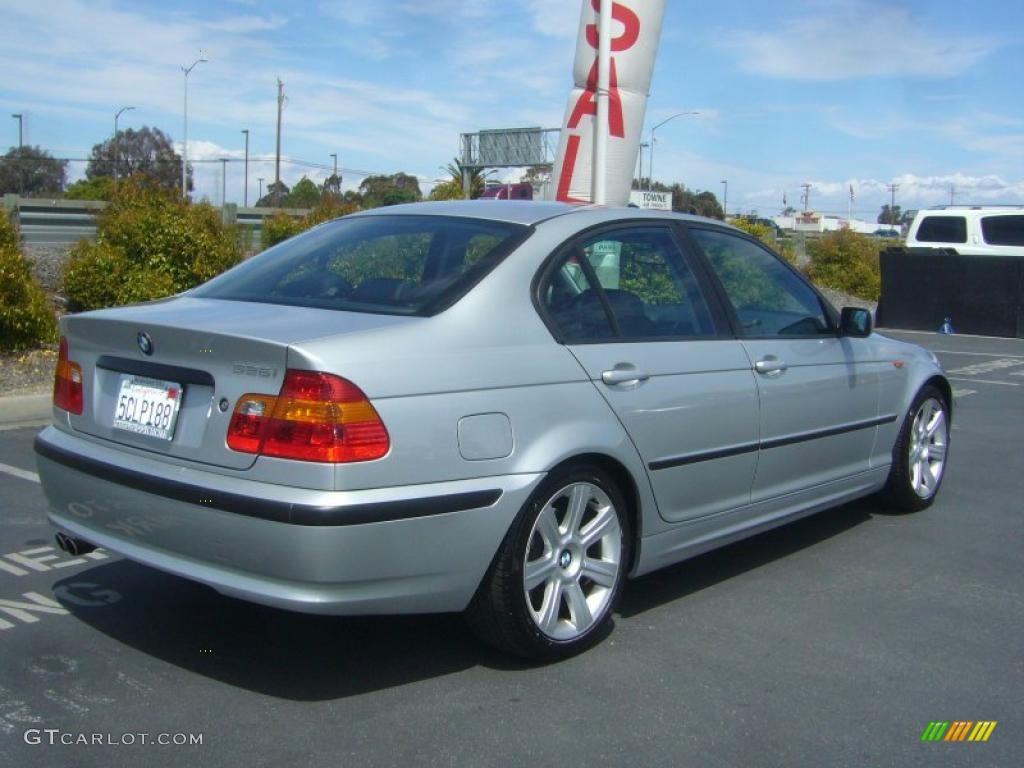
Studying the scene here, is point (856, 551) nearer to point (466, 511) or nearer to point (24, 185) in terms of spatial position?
point (466, 511)

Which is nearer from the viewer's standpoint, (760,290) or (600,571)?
(600,571)

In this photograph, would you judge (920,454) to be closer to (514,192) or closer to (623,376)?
(623,376)

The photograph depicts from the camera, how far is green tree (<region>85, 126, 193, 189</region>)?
71.6 meters

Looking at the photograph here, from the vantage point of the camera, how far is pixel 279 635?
4.13m

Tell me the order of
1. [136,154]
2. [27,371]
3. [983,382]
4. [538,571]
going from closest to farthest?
[538,571] → [27,371] → [983,382] → [136,154]

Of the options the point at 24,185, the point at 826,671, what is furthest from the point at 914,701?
the point at 24,185

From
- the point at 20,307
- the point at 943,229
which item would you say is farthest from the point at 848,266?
the point at 20,307

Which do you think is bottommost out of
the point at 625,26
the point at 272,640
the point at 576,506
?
the point at 272,640

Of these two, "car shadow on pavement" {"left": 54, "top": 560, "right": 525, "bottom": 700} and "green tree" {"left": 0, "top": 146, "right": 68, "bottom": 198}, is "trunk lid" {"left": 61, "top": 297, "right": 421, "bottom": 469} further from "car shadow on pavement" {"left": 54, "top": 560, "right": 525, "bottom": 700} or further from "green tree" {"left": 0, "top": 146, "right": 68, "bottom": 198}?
"green tree" {"left": 0, "top": 146, "right": 68, "bottom": 198}

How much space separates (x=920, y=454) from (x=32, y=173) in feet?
241

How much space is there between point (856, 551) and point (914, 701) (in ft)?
6.04

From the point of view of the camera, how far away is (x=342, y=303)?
3.91 meters

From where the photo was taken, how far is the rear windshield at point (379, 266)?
3.89 meters

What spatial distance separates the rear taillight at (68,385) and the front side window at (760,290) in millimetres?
2533
